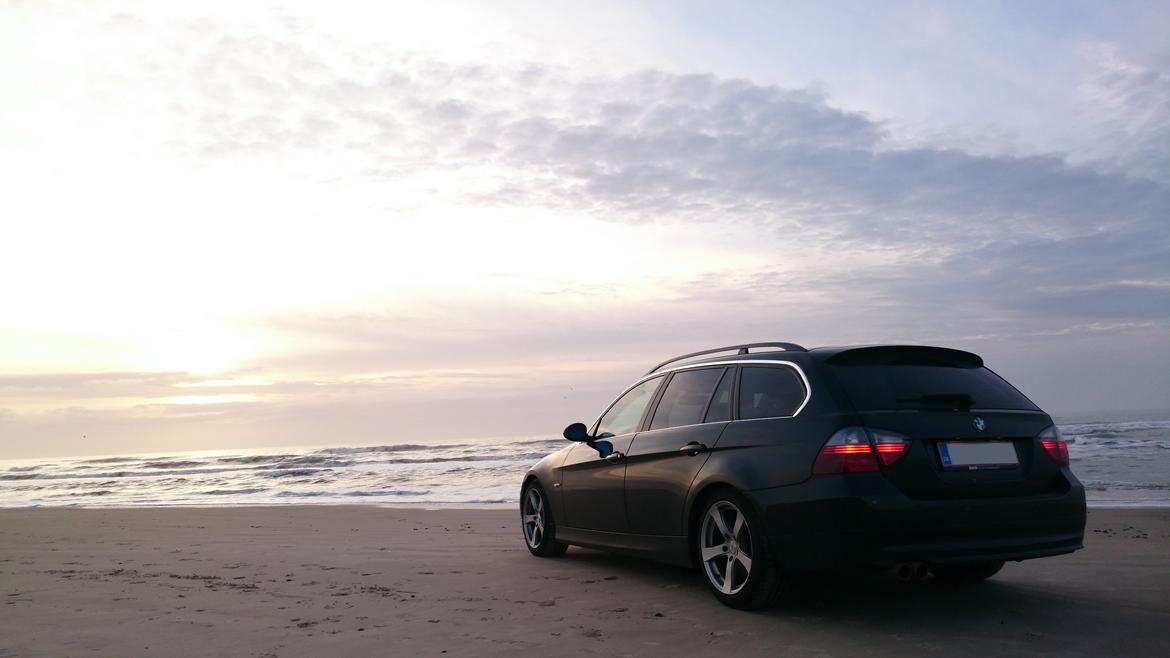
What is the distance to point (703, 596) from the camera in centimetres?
584

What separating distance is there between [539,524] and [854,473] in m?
3.93

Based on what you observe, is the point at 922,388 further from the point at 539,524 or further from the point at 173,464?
the point at 173,464

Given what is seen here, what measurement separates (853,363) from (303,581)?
15.0 feet

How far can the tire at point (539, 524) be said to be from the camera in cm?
781

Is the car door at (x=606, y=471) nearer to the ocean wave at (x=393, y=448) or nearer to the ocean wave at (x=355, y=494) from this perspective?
the ocean wave at (x=355, y=494)

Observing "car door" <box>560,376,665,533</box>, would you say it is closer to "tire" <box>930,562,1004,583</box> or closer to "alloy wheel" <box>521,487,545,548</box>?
"alloy wheel" <box>521,487,545,548</box>

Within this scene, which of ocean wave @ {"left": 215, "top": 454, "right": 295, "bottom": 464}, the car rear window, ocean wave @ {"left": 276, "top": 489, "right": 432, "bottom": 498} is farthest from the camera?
ocean wave @ {"left": 215, "top": 454, "right": 295, "bottom": 464}

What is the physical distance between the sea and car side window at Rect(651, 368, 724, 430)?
828cm

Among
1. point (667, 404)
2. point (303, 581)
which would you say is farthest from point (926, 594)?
point (303, 581)

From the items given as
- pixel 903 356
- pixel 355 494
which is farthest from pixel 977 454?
pixel 355 494

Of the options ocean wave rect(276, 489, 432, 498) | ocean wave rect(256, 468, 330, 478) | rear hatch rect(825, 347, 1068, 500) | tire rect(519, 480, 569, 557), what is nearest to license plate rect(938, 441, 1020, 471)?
rear hatch rect(825, 347, 1068, 500)

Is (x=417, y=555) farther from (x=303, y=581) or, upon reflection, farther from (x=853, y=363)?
(x=853, y=363)

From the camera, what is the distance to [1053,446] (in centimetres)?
518

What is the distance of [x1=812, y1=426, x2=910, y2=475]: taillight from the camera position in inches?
184
